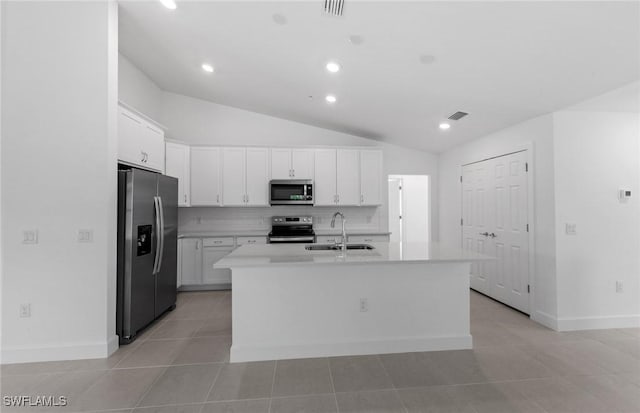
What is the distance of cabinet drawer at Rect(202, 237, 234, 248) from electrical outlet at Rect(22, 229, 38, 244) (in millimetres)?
2087

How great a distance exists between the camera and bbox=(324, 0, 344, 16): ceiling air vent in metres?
2.03

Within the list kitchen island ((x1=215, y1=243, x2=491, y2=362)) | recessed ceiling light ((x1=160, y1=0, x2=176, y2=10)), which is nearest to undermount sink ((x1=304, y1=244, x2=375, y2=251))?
Answer: kitchen island ((x1=215, y1=243, x2=491, y2=362))

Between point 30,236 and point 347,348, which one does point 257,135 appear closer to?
point 30,236

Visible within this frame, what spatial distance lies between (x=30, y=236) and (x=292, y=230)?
3167 mm

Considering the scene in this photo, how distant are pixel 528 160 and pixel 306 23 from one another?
9.53 feet

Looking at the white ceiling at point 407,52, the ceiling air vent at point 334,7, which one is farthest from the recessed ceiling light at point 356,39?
the ceiling air vent at point 334,7

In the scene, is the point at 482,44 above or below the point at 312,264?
above

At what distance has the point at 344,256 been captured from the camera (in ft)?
7.98

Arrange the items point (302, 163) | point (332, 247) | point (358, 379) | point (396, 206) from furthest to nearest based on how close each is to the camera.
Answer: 1. point (396, 206)
2. point (302, 163)
3. point (332, 247)
4. point (358, 379)

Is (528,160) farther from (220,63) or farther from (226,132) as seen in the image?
(226,132)

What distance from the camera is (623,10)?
1.69 metres

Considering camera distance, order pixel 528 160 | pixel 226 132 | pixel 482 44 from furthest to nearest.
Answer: pixel 226 132 → pixel 528 160 → pixel 482 44

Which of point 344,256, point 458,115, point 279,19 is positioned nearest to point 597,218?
point 458,115

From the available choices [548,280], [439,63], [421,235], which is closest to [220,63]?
[439,63]
